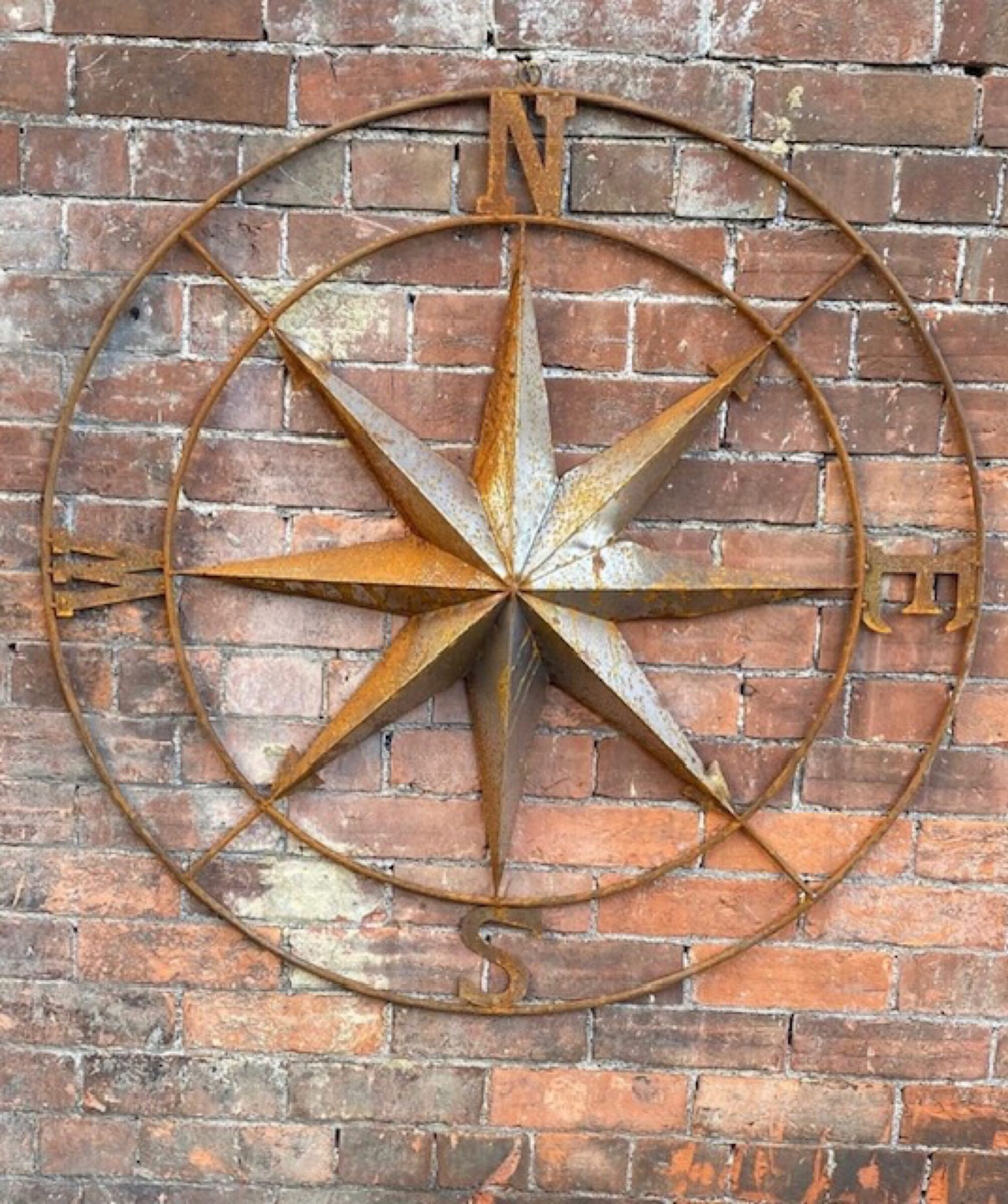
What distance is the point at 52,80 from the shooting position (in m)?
1.45

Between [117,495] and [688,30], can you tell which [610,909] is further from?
[688,30]

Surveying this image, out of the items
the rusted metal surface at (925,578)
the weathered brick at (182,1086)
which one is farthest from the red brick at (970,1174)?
the weathered brick at (182,1086)

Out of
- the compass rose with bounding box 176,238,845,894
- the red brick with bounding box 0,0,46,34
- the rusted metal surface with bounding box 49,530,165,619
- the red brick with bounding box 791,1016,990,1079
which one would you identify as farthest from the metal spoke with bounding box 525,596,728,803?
the red brick with bounding box 0,0,46,34

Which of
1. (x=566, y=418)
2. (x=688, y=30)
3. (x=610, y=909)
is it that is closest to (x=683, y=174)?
(x=688, y=30)

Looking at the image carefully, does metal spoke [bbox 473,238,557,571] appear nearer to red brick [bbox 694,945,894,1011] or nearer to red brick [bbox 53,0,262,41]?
red brick [bbox 53,0,262,41]

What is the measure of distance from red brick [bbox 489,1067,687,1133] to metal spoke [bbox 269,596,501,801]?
1.71ft

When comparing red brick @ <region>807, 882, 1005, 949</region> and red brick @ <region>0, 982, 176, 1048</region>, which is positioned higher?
red brick @ <region>807, 882, 1005, 949</region>

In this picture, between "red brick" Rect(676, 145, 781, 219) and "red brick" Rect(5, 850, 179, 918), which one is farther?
"red brick" Rect(5, 850, 179, 918)

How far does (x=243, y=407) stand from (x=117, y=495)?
0.20m

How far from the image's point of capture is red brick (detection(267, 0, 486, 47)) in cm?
144

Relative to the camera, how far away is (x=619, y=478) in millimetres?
1454

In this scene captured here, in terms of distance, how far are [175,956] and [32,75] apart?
117 cm

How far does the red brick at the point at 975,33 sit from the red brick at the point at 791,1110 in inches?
54.1

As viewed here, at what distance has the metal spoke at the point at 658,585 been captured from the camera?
145 centimetres
